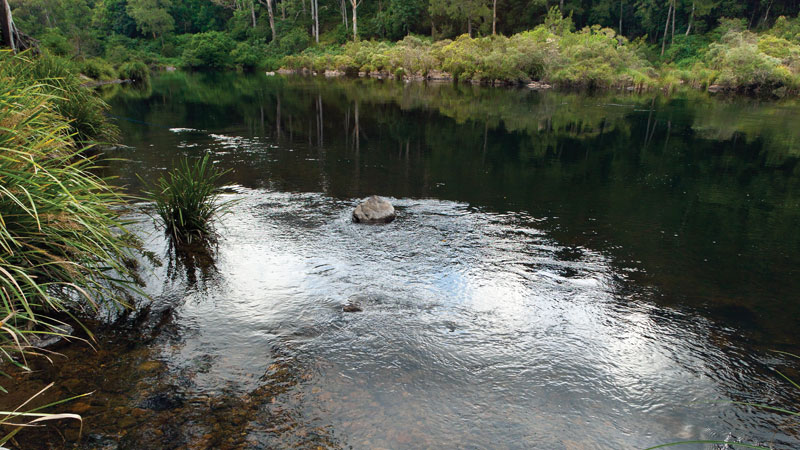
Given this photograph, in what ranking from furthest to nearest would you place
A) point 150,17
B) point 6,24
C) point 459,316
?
1. point 150,17
2. point 6,24
3. point 459,316

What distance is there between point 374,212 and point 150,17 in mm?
70518

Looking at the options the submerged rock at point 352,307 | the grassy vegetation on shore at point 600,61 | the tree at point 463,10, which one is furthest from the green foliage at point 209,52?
the submerged rock at point 352,307

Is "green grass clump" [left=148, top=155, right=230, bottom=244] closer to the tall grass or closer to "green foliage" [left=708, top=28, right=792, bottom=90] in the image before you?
the tall grass

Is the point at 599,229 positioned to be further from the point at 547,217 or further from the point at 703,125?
the point at 703,125

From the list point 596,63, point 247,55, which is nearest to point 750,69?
point 596,63

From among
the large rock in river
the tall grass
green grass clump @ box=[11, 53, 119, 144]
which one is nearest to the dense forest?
green grass clump @ box=[11, 53, 119, 144]

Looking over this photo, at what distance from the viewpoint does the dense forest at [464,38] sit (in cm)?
3127

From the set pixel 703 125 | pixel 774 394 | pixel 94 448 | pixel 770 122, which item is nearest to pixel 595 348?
pixel 774 394

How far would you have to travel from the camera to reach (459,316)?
457 cm

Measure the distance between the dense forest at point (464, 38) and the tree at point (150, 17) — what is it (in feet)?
0.55

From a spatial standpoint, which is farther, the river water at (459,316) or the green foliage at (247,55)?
the green foliage at (247,55)

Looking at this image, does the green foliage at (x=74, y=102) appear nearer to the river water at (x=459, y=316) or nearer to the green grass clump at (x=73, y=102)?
the green grass clump at (x=73, y=102)

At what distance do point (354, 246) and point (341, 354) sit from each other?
233 centimetres

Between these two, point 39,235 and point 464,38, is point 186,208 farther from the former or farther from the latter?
point 464,38
